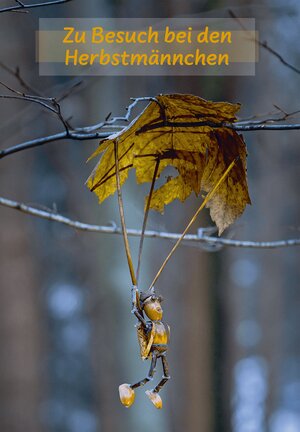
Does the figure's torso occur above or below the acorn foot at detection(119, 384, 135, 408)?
above

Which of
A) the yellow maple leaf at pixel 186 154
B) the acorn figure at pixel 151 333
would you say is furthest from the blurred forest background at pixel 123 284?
the acorn figure at pixel 151 333

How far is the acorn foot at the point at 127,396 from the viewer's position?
16.8 inches

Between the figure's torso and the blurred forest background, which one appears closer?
the figure's torso

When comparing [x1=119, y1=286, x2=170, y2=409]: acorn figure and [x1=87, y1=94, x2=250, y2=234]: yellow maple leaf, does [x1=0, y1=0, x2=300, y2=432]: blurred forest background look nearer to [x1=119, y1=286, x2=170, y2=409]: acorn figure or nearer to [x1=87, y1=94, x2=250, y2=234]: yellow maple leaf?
[x1=87, y1=94, x2=250, y2=234]: yellow maple leaf

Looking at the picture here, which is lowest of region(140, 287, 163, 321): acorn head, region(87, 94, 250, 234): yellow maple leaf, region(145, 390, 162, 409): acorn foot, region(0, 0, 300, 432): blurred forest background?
region(145, 390, 162, 409): acorn foot

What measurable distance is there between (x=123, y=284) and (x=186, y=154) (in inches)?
65.5

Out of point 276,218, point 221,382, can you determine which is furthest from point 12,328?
point 276,218

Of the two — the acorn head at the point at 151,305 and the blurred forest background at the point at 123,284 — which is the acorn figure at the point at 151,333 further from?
the blurred forest background at the point at 123,284

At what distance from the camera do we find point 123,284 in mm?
2184

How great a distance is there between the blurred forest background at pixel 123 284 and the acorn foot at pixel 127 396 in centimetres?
144

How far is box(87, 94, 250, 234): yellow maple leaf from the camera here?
513 millimetres

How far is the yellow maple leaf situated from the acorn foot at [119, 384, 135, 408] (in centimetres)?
17

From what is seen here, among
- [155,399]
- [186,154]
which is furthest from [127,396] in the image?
[186,154]

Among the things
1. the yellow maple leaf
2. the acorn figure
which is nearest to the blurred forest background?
the yellow maple leaf
